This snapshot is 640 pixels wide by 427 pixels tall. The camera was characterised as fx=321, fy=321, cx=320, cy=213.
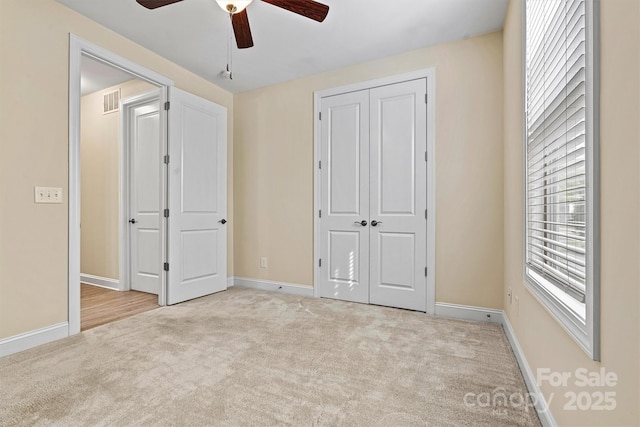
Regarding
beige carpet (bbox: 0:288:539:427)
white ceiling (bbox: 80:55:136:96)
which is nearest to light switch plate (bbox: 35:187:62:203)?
beige carpet (bbox: 0:288:539:427)

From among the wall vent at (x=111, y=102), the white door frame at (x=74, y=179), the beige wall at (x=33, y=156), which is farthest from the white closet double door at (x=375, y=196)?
the wall vent at (x=111, y=102)

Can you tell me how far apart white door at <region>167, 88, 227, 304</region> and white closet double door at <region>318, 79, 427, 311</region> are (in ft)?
4.44

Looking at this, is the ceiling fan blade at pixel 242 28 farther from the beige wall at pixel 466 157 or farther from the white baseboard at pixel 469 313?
the white baseboard at pixel 469 313

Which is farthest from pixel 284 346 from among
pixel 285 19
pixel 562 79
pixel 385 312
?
pixel 285 19

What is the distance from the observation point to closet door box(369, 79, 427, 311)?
3217mm

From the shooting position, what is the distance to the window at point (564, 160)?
0.99 meters

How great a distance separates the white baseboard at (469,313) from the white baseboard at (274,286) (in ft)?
4.86

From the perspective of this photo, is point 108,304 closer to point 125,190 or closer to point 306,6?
point 125,190

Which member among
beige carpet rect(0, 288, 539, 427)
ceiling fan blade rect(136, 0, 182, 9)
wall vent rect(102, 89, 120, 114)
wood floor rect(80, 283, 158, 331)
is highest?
wall vent rect(102, 89, 120, 114)

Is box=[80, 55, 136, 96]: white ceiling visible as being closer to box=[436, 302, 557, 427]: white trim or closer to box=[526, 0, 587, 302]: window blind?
box=[526, 0, 587, 302]: window blind

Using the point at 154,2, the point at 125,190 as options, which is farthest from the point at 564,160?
the point at 125,190

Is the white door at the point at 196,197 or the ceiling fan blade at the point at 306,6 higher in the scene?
the ceiling fan blade at the point at 306,6

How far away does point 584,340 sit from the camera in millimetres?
1035

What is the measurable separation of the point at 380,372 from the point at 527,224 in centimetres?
128
